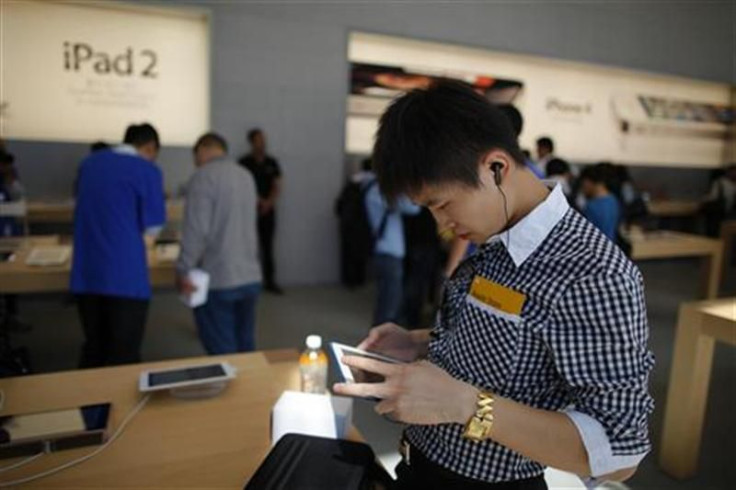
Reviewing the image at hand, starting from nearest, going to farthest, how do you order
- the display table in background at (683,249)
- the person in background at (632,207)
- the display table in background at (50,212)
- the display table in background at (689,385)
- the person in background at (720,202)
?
the display table in background at (689,385), the display table in background at (50,212), the display table in background at (683,249), the person in background at (632,207), the person in background at (720,202)

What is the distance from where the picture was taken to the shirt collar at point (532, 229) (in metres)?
0.74

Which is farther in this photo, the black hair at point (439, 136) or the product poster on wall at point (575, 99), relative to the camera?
the product poster on wall at point (575, 99)

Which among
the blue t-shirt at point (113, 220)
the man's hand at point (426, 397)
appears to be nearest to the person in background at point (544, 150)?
the blue t-shirt at point (113, 220)

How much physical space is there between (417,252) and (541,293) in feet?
9.21

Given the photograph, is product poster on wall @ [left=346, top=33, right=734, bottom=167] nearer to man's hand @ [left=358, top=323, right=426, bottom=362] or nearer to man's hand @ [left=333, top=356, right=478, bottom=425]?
man's hand @ [left=358, top=323, right=426, bottom=362]

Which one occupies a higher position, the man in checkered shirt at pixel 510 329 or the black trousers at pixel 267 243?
the man in checkered shirt at pixel 510 329

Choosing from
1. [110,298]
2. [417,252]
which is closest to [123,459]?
[110,298]

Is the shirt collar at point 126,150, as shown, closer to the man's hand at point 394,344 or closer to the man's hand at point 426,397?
the man's hand at point 394,344

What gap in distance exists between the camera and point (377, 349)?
1.06 meters

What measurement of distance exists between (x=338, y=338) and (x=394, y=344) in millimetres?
2529

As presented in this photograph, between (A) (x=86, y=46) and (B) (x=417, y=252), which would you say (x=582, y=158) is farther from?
(A) (x=86, y=46)

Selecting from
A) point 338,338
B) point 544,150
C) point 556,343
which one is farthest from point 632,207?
point 556,343

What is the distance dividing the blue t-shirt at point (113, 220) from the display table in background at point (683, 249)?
11.3ft

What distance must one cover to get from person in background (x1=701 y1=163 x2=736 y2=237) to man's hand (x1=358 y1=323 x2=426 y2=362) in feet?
22.8
